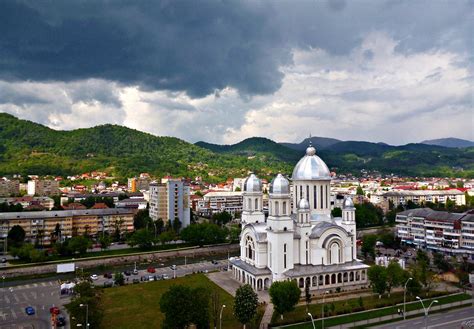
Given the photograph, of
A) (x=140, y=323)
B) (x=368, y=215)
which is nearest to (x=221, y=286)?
(x=140, y=323)

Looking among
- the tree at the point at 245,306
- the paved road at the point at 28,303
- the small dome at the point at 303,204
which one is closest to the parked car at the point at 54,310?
the paved road at the point at 28,303

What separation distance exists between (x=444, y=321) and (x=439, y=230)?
31.2 metres

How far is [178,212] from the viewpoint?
268ft

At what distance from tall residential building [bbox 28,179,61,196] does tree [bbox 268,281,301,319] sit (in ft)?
308

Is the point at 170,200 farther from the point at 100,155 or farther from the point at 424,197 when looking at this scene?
the point at 100,155

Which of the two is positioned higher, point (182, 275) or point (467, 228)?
point (467, 228)

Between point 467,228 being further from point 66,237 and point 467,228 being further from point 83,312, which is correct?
point 66,237

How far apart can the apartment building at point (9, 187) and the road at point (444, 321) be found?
340 feet

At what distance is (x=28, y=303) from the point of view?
1591 inches

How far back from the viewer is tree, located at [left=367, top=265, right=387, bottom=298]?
39.1 meters

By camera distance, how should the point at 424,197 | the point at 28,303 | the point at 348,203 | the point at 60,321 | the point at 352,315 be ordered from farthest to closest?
1. the point at 424,197
2. the point at 348,203
3. the point at 28,303
4. the point at 352,315
5. the point at 60,321

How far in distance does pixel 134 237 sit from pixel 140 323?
3075 cm

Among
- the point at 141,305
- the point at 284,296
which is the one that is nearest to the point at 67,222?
the point at 141,305

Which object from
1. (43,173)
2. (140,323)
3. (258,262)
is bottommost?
(140,323)
